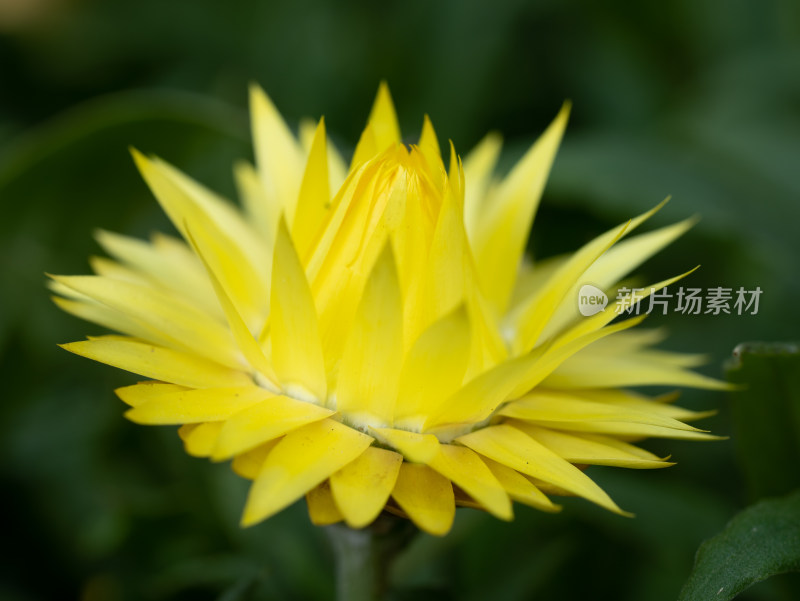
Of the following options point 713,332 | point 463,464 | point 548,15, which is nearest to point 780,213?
point 713,332

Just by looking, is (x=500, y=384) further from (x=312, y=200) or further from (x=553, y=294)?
(x=312, y=200)

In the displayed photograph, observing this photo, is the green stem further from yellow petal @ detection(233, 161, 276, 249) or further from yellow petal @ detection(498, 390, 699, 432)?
yellow petal @ detection(233, 161, 276, 249)

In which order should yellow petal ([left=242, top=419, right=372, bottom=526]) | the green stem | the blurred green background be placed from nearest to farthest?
yellow petal ([left=242, top=419, right=372, bottom=526])
the green stem
the blurred green background

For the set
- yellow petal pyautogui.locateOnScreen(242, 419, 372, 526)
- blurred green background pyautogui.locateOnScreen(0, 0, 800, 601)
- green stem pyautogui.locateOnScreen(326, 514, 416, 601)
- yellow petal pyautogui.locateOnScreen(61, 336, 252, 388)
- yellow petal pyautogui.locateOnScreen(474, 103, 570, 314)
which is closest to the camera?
yellow petal pyautogui.locateOnScreen(242, 419, 372, 526)

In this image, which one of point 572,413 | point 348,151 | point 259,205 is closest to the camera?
point 572,413

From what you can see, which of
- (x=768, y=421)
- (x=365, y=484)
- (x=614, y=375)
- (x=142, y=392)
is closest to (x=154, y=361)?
(x=142, y=392)

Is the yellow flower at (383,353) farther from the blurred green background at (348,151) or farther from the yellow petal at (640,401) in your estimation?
the blurred green background at (348,151)

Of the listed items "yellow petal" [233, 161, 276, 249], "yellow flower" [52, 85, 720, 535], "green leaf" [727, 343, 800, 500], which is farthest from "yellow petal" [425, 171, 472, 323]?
"green leaf" [727, 343, 800, 500]
